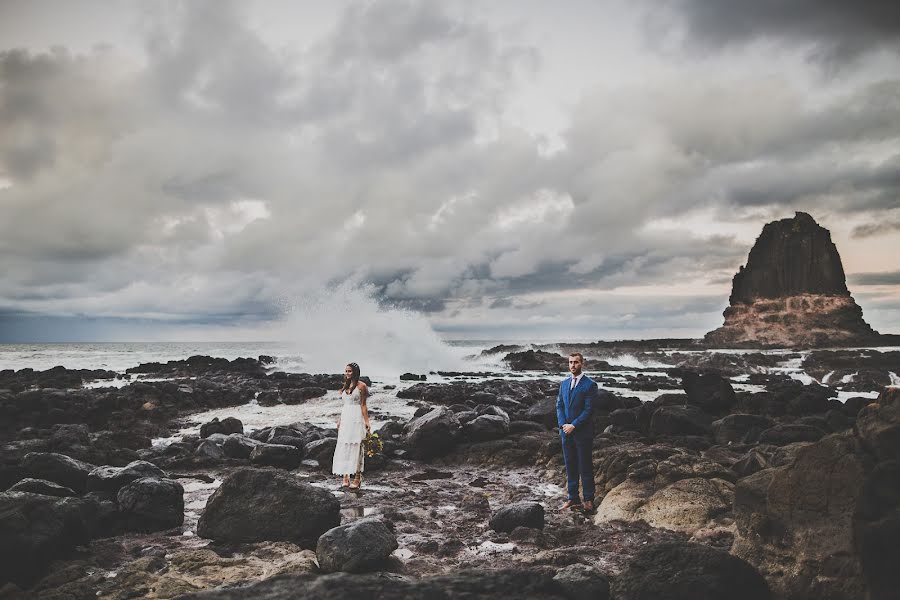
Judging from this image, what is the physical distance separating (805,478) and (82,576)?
7030mm

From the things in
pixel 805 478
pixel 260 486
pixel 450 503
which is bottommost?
pixel 450 503

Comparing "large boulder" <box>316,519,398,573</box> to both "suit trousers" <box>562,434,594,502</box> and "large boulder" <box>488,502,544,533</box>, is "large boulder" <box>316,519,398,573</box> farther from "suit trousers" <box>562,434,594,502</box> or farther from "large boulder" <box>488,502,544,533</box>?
"suit trousers" <box>562,434,594,502</box>

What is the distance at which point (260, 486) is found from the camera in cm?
625

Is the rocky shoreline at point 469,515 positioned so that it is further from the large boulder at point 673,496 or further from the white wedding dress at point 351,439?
the white wedding dress at point 351,439

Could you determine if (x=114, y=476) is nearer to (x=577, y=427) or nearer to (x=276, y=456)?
(x=276, y=456)

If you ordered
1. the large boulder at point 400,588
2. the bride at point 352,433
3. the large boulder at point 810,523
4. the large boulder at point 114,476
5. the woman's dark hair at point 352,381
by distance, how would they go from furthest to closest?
→ 1. the bride at point 352,433
2. the woman's dark hair at point 352,381
3. the large boulder at point 114,476
4. the large boulder at point 810,523
5. the large boulder at point 400,588

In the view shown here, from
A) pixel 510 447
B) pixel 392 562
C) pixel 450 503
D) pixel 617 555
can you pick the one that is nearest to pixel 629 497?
pixel 617 555

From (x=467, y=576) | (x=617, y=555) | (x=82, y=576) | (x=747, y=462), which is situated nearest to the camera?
(x=467, y=576)

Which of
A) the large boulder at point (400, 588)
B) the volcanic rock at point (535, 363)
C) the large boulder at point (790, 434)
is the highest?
the large boulder at point (400, 588)

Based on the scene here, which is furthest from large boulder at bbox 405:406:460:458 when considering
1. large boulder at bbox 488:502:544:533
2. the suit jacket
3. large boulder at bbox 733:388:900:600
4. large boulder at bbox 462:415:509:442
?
large boulder at bbox 733:388:900:600

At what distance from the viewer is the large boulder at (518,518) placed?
6.50m

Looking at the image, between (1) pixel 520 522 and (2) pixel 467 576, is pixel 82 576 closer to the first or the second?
(2) pixel 467 576

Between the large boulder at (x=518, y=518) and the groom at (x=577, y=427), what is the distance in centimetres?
114

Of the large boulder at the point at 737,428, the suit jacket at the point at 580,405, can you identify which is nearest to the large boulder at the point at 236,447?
the suit jacket at the point at 580,405
